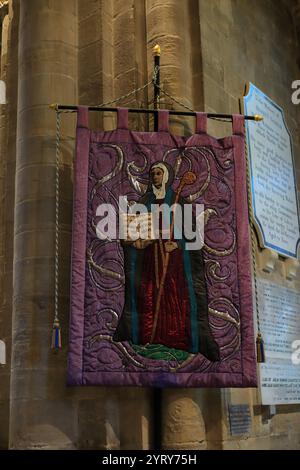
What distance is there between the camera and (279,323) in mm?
5410

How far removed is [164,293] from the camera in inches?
163

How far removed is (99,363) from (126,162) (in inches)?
52.7

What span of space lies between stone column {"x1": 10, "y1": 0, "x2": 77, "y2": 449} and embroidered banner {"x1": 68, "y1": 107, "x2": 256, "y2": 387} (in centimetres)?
30

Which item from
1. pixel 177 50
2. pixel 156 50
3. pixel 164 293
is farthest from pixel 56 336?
pixel 177 50

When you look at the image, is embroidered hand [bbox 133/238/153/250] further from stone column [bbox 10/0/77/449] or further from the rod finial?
the rod finial

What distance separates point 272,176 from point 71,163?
2016mm

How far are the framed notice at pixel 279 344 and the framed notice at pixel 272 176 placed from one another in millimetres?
408

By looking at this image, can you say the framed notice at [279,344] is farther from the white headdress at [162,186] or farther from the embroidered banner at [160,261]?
the white headdress at [162,186]

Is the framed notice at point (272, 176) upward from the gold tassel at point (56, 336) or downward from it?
upward

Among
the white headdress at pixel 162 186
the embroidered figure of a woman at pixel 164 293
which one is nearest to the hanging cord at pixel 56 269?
the embroidered figure of a woman at pixel 164 293

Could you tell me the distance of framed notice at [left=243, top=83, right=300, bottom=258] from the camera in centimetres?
536

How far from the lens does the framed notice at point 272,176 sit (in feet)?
17.6

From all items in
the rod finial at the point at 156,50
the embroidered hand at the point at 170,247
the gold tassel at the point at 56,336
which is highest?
the rod finial at the point at 156,50

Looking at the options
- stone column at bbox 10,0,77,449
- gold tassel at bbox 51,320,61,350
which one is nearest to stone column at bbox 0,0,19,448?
stone column at bbox 10,0,77,449
